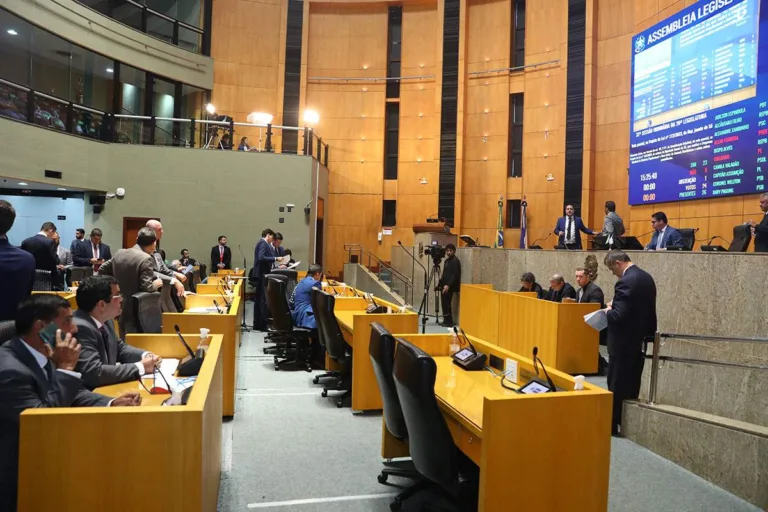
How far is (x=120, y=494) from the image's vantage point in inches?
69.3

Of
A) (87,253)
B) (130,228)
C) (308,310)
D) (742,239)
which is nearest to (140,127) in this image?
(130,228)

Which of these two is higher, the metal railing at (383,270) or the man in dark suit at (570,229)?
the man in dark suit at (570,229)

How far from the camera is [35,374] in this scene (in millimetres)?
1985

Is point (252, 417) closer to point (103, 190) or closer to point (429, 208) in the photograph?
point (103, 190)

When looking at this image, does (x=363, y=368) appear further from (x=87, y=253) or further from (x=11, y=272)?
(x=87, y=253)

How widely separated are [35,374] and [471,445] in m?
1.75

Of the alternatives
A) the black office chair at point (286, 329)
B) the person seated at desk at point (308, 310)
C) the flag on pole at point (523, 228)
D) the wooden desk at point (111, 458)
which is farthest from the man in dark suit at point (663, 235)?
the wooden desk at point (111, 458)

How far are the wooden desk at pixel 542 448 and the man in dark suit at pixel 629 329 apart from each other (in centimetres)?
191

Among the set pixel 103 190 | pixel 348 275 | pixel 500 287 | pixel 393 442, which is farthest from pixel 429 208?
pixel 393 442

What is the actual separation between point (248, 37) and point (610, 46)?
9275mm

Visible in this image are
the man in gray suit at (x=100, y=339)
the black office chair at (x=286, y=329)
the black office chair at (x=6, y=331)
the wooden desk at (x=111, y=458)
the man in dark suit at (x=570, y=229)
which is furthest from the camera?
the man in dark suit at (x=570, y=229)

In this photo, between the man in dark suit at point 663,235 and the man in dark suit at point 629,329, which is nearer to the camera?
the man in dark suit at point 629,329

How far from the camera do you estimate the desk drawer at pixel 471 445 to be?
2287mm

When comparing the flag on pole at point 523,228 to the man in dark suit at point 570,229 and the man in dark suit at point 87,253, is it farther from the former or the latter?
the man in dark suit at point 87,253
